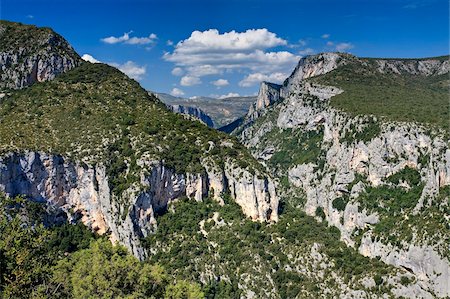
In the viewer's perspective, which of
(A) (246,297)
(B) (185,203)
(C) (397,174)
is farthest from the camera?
(C) (397,174)

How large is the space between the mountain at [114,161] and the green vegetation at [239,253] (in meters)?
4.00

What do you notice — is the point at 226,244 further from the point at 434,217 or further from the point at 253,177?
the point at 434,217

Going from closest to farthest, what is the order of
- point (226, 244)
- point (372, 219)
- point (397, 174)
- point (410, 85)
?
point (226, 244) < point (372, 219) < point (397, 174) < point (410, 85)

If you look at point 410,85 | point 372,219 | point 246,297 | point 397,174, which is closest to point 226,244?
point 246,297

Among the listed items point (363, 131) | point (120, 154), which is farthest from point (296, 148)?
point (120, 154)

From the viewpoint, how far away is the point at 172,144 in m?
103

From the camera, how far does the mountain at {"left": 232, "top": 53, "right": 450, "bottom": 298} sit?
304 ft

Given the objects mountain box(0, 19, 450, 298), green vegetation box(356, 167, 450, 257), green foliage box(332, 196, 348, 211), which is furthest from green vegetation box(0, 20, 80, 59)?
green vegetation box(356, 167, 450, 257)

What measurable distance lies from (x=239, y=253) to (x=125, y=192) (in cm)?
2712

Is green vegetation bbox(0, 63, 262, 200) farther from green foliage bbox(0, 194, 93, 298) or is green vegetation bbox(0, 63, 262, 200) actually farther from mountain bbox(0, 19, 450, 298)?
green foliage bbox(0, 194, 93, 298)

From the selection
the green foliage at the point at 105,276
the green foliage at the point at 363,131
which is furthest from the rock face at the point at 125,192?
the green foliage at the point at 105,276

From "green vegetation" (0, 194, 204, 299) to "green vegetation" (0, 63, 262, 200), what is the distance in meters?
48.2

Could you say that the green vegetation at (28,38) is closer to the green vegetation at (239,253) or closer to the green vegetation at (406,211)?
the green vegetation at (239,253)

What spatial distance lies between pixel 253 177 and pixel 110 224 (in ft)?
111
